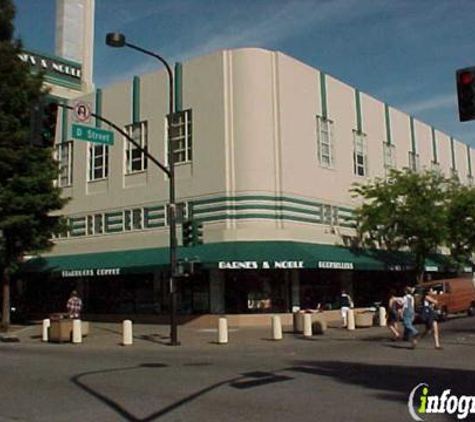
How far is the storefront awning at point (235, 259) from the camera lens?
93.7 feet

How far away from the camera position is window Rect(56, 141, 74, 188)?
1531 inches

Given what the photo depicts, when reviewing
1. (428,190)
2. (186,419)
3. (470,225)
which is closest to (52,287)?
(428,190)

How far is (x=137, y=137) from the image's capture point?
35.5 meters

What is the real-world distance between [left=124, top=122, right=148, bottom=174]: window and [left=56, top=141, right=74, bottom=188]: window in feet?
15.6

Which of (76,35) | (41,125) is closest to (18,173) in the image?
(41,125)

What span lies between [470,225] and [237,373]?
93.1 ft

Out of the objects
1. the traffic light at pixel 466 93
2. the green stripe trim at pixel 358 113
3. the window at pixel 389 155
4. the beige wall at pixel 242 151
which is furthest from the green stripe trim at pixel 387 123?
the traffic light at pixel 466 93

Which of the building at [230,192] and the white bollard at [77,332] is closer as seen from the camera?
the white bollard at [77,332]

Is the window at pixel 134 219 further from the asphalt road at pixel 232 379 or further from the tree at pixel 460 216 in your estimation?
the tree at pixel 460 216

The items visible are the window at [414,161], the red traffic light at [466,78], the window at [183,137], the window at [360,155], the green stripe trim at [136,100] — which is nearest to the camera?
the red traffic light at [466,78]

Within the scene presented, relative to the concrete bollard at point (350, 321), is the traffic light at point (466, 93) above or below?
above

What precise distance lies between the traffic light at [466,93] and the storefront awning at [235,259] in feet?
44.5

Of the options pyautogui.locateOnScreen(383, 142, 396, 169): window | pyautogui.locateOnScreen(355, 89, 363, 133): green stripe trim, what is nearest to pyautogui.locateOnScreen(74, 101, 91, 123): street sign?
pyautogui.locateOnScreen(355, 89, 363, 133): green stripe trim

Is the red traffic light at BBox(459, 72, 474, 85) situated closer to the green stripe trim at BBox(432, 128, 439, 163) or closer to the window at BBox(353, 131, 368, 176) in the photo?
the window at BBox(353, 131, 368, 176)
